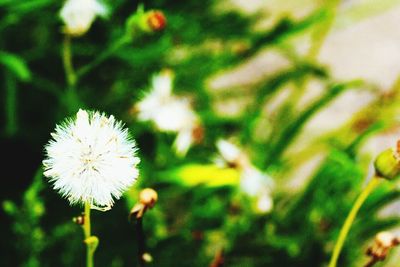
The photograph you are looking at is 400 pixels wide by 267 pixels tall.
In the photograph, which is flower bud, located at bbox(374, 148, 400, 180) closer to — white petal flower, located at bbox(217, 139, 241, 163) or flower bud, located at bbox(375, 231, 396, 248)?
flower bud, located at bbox(375, 231, 396, 248)

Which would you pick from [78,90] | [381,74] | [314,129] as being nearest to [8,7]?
[78,90]

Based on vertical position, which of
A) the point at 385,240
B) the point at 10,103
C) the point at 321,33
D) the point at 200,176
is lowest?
the point at 385,240

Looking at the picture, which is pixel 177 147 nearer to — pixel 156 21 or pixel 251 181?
pixel 251 181

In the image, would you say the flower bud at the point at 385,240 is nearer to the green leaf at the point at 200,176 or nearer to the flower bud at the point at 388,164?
the flower bud at the point at 388,164

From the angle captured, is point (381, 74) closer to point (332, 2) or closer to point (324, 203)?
point (332, 2)

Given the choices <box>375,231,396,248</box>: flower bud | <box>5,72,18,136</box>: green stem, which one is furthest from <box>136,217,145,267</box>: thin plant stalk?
<box>5,72,18,136</box>: green stem

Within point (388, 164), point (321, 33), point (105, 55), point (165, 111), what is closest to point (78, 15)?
point (105, 55)
